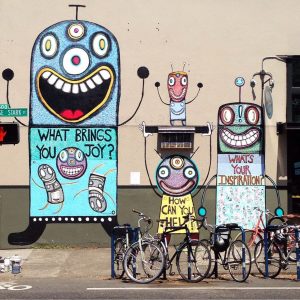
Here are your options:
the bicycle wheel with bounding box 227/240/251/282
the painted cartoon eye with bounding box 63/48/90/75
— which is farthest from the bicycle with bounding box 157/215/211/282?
the painted cartoon eye with bounding box 63/48/90/75

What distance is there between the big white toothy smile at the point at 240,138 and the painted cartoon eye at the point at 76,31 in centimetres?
415

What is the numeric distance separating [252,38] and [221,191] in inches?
149

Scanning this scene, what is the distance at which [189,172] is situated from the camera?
14219 millimetres

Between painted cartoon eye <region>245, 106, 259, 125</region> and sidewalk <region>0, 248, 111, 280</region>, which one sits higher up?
painted cartoon eye <region>245, 106, 259, 125</region>

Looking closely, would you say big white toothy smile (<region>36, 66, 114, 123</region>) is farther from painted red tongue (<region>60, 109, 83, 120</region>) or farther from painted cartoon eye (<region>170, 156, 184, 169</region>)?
painted cartoon eye (<region>170, 156, 184, 169</region>)

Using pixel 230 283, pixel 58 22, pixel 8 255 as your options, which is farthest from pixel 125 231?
pixel 58 22

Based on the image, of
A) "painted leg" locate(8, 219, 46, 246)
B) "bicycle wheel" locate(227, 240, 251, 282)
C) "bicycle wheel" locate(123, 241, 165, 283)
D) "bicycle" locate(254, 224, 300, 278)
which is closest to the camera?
"bicycle wheel" locate(123, 241, 165, 283)

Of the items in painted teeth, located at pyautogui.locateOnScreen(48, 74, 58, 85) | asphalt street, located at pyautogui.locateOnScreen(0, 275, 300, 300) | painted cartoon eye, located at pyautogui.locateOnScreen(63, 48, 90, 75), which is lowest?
asphalt street, located at pyautogui.locateOnScreen(0, 275, 300, 300)

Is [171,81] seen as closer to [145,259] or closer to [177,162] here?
[177,162]

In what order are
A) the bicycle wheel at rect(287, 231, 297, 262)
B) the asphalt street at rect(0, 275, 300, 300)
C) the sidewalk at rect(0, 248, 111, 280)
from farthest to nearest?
1. the sidewalk at rect(0, 248, 111, 280)
2. the bicycle wheel at rect(287, 231, 297, 262)
3. the asphalt street at rect(0, 275, 300, 300)

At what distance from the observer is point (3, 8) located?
14.1m

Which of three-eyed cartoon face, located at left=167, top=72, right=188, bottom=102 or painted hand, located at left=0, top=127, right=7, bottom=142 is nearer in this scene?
painted hand, located at left=0, top=127, right=7, bottom=142

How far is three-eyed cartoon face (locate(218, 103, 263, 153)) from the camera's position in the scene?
14.2 metres

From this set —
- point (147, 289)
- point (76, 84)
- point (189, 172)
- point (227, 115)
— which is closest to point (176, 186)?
point (189, 172)
